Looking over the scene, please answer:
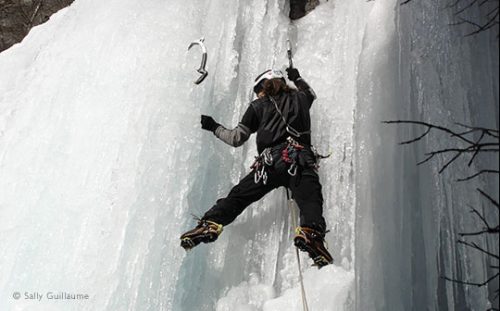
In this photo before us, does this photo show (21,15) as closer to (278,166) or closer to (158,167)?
(158,167)

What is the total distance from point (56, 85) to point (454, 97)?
3.41 m

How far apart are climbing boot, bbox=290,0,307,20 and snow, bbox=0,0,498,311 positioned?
84cm

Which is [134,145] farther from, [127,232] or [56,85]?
[56,85]

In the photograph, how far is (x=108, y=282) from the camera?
3.48 meters

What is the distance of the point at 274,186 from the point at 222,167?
0.61m

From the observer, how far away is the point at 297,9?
6.31 meters

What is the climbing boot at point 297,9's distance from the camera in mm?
6250

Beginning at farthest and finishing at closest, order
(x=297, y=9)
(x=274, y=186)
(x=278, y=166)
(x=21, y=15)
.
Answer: (x=21, y=15) → (x=297, y=9) → (x=274, y=186) → (x=278, y=166)

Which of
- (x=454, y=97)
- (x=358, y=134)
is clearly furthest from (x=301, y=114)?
(x=454, y=97)

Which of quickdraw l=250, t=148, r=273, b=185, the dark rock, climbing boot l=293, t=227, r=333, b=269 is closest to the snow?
climbing boot l=293, t=227, r=333, b=269

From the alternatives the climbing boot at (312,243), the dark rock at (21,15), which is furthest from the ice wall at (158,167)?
the dark rock at (21,15)

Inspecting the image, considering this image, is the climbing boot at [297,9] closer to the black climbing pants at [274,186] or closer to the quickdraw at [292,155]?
the quickdraw at [292,155]

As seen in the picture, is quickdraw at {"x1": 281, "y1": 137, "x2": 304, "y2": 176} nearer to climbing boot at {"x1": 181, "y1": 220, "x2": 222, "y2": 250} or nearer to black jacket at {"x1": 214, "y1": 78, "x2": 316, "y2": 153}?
black jacket at {"x1": 214, "y1": 78, "x2": 316, "y2": 153}

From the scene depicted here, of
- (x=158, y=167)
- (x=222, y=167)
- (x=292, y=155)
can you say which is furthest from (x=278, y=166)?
(x=158, y=167)
